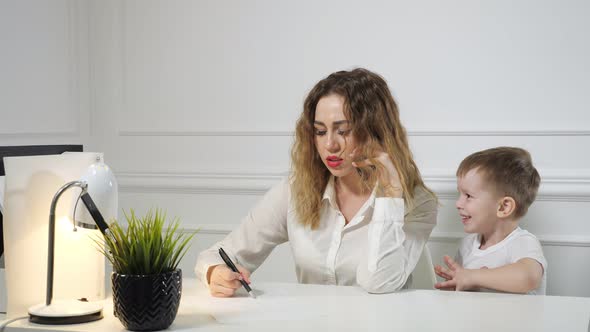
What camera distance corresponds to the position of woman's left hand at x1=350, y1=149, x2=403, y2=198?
204 cm

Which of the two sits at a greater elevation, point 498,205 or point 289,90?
point 289,90

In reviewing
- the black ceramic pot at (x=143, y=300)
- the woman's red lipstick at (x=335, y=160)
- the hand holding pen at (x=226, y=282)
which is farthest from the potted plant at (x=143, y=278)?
the woman's red lipstick at (x=335, y=160)

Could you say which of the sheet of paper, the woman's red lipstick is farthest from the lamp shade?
the woman's red lipstick

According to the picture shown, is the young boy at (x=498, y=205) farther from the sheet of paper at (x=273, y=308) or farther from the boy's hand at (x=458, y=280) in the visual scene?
the sheet of paper at (x=273, y=308)

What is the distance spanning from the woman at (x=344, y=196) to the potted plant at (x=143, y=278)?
485 millimetres

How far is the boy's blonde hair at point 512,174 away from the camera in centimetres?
238

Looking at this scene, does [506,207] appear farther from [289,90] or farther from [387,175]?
[289,90]

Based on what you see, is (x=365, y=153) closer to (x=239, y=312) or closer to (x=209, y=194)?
(x=239, y=312)

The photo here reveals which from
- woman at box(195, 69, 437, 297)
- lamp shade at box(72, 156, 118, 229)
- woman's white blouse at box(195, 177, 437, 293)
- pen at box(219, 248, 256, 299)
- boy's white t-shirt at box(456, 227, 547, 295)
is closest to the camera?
lamp shade at box(72, 156, 118, 229)

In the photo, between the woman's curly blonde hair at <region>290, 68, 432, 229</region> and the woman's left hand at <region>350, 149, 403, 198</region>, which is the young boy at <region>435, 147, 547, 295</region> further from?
the woman's left hand at <region>350, 149, 403, 198</region>

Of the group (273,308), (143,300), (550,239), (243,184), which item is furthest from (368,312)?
(243,184)

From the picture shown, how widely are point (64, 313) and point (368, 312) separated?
682 millimetres

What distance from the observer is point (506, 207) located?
2.38 m

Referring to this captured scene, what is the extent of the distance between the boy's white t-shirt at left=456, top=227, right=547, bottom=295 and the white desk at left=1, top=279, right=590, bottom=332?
20.5 inches
